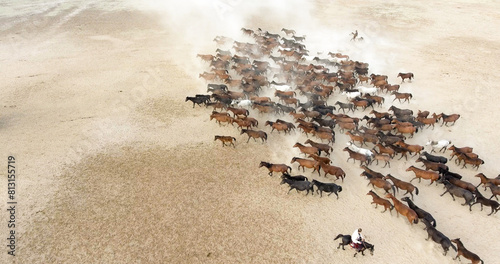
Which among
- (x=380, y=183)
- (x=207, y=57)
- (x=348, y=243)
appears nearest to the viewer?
(x=348, y=243)

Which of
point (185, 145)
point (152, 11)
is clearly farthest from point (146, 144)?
point (152, 11)

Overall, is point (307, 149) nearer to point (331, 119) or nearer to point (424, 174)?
point (331, 119)

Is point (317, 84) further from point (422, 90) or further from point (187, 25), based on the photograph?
point (187, 25)

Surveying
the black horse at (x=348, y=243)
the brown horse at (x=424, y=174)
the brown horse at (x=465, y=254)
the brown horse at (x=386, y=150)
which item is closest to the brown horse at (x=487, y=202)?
the brown horse at (x=424, y=174)

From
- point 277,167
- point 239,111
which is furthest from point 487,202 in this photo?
point 239,111

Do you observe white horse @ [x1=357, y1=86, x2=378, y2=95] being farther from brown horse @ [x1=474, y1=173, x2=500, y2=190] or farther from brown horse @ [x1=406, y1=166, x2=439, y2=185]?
brown horse @ [x1=474, y1=173, x2=500, y2=190]

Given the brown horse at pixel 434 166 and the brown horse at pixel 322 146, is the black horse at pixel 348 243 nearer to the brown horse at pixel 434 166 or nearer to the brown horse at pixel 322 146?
the brown horse at pixel 322 146

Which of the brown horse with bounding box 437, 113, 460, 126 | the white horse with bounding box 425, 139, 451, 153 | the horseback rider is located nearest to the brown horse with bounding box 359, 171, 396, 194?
the horseback rider
